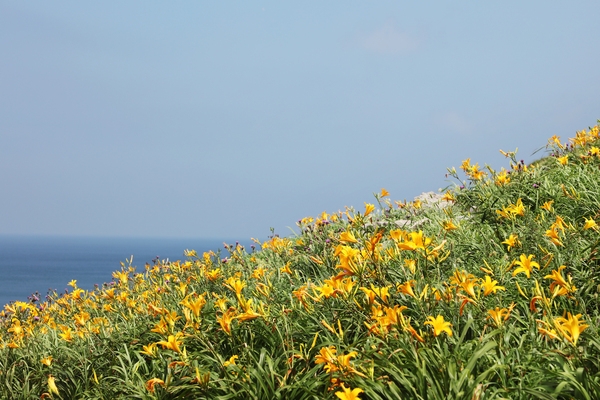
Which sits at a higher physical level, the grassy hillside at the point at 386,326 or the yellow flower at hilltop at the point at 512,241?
the yellow flower at hilltop at the point at 512,241

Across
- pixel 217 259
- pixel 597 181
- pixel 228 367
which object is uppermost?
pixel 597 181

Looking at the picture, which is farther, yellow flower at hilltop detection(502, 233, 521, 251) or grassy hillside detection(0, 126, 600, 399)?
yellow flower at hilltop detection(502, 233, 521, 251)

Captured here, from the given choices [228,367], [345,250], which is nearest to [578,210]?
[345,250]

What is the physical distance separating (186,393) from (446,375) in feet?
5.53

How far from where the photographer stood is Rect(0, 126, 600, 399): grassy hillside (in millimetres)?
2658

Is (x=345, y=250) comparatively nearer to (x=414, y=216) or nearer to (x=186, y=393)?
(x=186, y=393)

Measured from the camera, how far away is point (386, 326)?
2826 millimetres

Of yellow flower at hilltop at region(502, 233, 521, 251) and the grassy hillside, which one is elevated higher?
yellow flower at hilltop at region(502, 233, 521, 251)

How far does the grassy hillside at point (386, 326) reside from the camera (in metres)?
2.66

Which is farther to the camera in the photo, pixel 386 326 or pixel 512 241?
pixel 512 241

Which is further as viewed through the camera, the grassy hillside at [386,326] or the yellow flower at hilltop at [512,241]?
the yellow flower at hilltop at [512,241]

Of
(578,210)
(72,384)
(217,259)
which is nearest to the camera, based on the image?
(72,384)

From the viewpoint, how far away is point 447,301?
10.2 feet

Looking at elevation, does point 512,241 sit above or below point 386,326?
above
